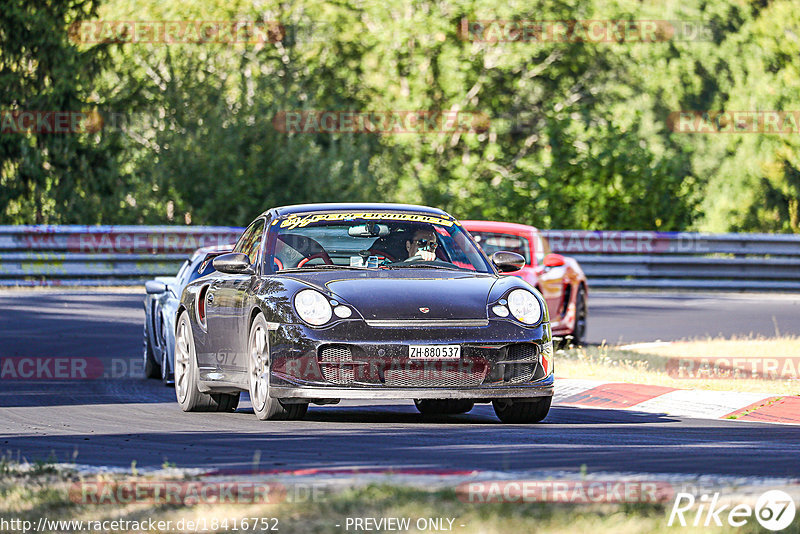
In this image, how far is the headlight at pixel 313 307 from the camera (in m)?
9.70

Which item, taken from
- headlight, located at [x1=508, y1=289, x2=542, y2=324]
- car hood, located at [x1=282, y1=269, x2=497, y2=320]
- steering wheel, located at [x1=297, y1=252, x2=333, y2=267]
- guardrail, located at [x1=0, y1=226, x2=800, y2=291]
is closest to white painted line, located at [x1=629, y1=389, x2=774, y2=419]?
headlight, located at [x1=508, y1=289, x2=542, y2=324]

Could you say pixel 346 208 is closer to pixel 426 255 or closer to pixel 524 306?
pixel 426 255

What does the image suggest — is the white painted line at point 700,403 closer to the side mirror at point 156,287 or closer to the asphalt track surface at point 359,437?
the asphalt track surface at point 359,437

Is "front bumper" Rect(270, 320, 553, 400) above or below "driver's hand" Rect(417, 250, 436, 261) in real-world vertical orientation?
below

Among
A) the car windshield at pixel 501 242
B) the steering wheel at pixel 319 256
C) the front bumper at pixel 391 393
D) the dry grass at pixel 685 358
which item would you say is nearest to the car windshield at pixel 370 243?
Result: the steering wheel at pixel 319 256

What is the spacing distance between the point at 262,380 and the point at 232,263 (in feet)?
2.92

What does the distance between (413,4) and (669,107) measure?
2005 centimetres

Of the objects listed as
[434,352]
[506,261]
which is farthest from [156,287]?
[434,352]

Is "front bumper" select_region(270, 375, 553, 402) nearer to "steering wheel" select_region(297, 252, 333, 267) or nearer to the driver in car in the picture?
"steering wheel" select_region(297, 252, 333, 267)

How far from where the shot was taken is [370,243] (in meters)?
10.9

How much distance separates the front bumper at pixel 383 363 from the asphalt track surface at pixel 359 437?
0.83 feet

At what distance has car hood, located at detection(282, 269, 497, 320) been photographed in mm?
9711

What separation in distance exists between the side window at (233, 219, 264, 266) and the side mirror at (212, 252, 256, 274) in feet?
0.52

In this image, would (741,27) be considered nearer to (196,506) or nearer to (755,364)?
(755,364)
